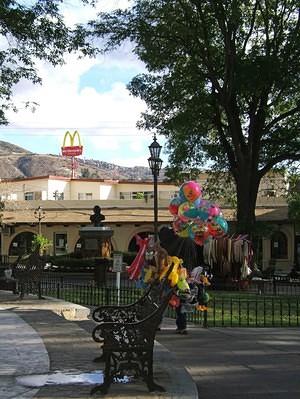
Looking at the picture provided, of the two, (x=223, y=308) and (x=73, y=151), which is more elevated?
(x=73, y=151)

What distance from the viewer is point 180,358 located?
8.91 metres

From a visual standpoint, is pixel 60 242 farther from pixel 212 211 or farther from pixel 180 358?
pixel 180 358

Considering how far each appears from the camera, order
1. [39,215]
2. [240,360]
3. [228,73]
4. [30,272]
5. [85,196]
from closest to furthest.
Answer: [240,360]
[30,272]
[228,73]
[39,215]
[85,196]

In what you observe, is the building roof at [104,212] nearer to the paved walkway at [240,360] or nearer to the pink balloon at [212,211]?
the pink balloon at [212,211]

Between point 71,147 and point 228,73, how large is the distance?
191 feet

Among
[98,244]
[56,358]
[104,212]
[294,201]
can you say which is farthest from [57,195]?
[56,358]

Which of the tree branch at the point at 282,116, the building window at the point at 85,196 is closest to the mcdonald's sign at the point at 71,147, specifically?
the building window at the point at 85,196

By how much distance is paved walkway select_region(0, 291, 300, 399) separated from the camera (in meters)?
6.50

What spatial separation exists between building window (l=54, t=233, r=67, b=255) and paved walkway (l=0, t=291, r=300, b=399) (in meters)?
33.2

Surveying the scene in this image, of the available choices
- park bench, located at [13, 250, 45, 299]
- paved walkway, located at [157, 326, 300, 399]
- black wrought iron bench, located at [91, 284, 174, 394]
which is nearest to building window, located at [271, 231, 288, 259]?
park bench, located at [13, 250, 45, 299]

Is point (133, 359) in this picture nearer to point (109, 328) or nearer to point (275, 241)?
point (109, 328)

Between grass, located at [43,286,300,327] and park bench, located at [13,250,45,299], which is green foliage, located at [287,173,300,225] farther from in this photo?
park bench, located at [13,250,45,299]

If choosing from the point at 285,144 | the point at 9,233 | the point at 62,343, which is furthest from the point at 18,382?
the point at 9,233

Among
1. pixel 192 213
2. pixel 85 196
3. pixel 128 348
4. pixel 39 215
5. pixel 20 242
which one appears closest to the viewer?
pixel 128 348
